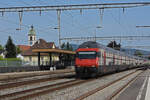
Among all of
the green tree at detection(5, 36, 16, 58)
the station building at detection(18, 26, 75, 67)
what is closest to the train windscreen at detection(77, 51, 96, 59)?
the station building at detection(18, 26, 75, 67)

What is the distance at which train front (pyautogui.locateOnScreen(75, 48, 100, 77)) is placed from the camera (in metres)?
24.1

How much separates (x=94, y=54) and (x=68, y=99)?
12075 millimetres

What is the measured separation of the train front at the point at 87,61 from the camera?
24.1 meters

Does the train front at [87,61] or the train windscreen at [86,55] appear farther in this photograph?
the train windscreen at [86,55]

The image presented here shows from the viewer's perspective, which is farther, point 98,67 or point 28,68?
point 28,68

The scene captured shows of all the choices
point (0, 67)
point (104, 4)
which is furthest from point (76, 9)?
point (0, 67)

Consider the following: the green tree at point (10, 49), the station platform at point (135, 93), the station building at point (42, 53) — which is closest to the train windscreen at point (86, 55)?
the station platform at point (135, 93)

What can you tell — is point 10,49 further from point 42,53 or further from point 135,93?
point 135,93

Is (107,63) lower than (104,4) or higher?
lower

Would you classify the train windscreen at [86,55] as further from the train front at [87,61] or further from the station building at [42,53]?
the station building at [42,53]

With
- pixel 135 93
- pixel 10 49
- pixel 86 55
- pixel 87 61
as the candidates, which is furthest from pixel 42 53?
pixel 10 49

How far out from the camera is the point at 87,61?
24344 mm

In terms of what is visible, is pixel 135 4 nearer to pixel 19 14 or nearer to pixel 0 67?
pixel 19 14

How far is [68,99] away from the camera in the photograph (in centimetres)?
1264
